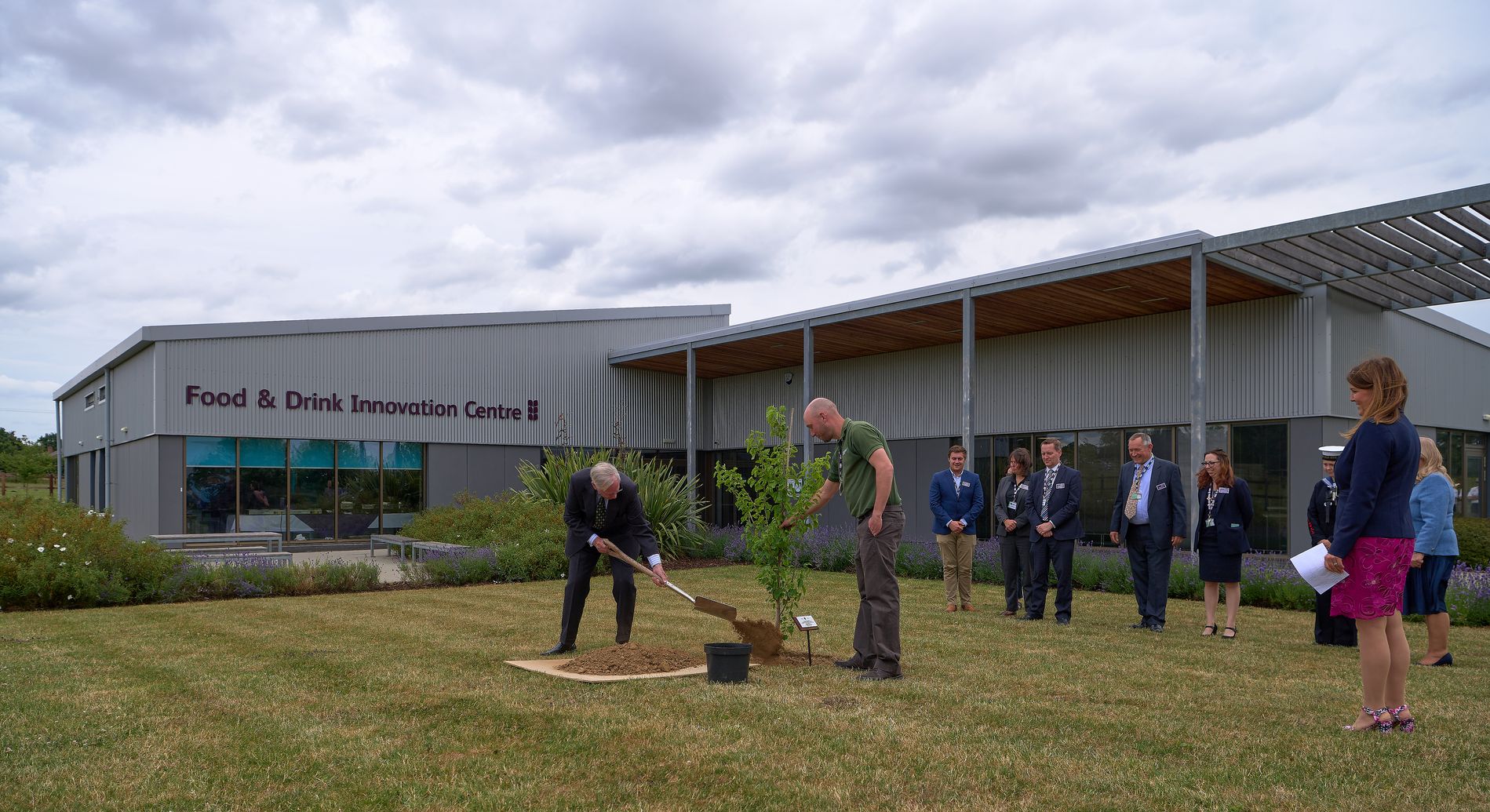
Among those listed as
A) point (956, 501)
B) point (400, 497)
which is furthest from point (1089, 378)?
point (400, 497)

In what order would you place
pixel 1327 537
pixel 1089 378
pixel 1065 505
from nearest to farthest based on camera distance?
pixel 1327 537 → pixel 1065 505 → pixel 1089 378

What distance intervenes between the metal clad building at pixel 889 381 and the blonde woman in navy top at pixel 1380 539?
8890mm

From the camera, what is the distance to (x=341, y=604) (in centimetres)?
1195

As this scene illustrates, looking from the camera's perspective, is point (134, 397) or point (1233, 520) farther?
point (134, 397)

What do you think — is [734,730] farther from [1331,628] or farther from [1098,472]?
[1098,472]

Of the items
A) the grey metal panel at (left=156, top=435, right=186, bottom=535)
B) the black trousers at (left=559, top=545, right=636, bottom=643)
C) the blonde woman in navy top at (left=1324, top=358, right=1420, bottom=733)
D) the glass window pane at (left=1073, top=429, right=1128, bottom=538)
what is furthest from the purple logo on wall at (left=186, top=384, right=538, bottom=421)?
the blonde woman in navy top at (left=1324, top=358, right=1420, bottom=733)

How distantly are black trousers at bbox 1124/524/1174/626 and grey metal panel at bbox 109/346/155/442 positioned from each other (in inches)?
768

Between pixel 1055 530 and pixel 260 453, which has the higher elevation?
pixel 260 453

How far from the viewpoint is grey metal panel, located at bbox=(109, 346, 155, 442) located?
21688 mm

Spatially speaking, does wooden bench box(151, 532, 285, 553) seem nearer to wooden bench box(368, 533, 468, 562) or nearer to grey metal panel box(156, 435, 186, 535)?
grey metal panel box(156, 435, 186, 535)

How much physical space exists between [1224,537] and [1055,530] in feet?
4.77

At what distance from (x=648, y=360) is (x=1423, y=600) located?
67.5ft

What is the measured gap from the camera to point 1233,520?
8.84 metres

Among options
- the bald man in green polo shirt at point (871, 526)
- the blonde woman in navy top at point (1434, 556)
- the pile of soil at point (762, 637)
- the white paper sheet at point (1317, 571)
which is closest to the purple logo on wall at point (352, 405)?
the pile of soil at point (762, 637)
